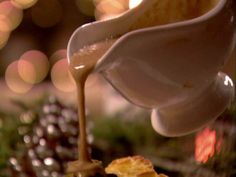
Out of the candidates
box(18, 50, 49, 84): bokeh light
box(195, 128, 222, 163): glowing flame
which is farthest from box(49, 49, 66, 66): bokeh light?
box(195, 128, 222, 163): glowing flame

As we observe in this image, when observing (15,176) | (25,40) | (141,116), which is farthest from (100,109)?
(25,40)

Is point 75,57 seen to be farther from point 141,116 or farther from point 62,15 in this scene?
point 62,15

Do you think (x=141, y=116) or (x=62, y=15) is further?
(x=62, y=15)

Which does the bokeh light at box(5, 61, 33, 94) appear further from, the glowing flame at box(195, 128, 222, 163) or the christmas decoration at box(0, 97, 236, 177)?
the glowing flame at box(195, 128, 222, 163)

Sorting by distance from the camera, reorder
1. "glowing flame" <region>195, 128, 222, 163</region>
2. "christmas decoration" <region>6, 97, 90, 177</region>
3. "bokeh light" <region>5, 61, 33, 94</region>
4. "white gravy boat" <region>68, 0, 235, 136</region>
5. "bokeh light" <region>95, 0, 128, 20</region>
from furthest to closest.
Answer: "bokeh light" <region>5, 61, 33, 94</region>
"bokeh light" <region>95, 0, 128, 20</region>
"christmas decoration" <region>6, 97, 90, 177</region>
"glowing flame" <region>195, 128, 222, 163</region>
"white gravy boat" <region>68, 0, 235, 136</region>

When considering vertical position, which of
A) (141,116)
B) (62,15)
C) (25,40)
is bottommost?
(25,40)

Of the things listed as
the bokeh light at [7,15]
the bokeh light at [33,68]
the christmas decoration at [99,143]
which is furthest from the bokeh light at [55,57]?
the christmas decoration at [99,143]
